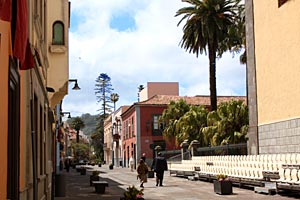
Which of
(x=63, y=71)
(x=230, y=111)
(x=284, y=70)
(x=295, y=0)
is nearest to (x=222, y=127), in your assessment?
(x=230, y=111)

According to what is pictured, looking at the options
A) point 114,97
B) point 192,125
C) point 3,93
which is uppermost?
point 114,97

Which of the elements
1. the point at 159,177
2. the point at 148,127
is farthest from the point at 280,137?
the point at 148,127

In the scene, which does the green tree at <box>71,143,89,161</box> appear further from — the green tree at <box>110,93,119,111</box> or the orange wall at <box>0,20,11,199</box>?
the orange wall at <box>0,20,11,199</box>

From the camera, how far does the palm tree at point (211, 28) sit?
4122 centimetres

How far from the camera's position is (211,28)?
41.5 m

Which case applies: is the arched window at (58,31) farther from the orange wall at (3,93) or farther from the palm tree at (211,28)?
the palm tree at (211,28)

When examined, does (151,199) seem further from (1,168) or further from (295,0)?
(1,168)

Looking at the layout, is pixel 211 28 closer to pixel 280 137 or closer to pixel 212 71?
pixel 212 71

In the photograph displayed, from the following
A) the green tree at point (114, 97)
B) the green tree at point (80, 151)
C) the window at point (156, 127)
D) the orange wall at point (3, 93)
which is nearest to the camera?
the orange wall at point (3, 93)

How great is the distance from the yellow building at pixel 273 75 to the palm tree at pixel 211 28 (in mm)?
11660

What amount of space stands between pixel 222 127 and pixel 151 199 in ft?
58.2

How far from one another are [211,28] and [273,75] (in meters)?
16.2

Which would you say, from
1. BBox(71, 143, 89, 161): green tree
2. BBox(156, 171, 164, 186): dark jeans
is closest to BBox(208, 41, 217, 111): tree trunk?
BBox(156, 171, 164, 186): dark jeans

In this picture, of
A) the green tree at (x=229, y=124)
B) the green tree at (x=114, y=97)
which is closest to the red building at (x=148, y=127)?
the green tree at (x=229, y=124)
